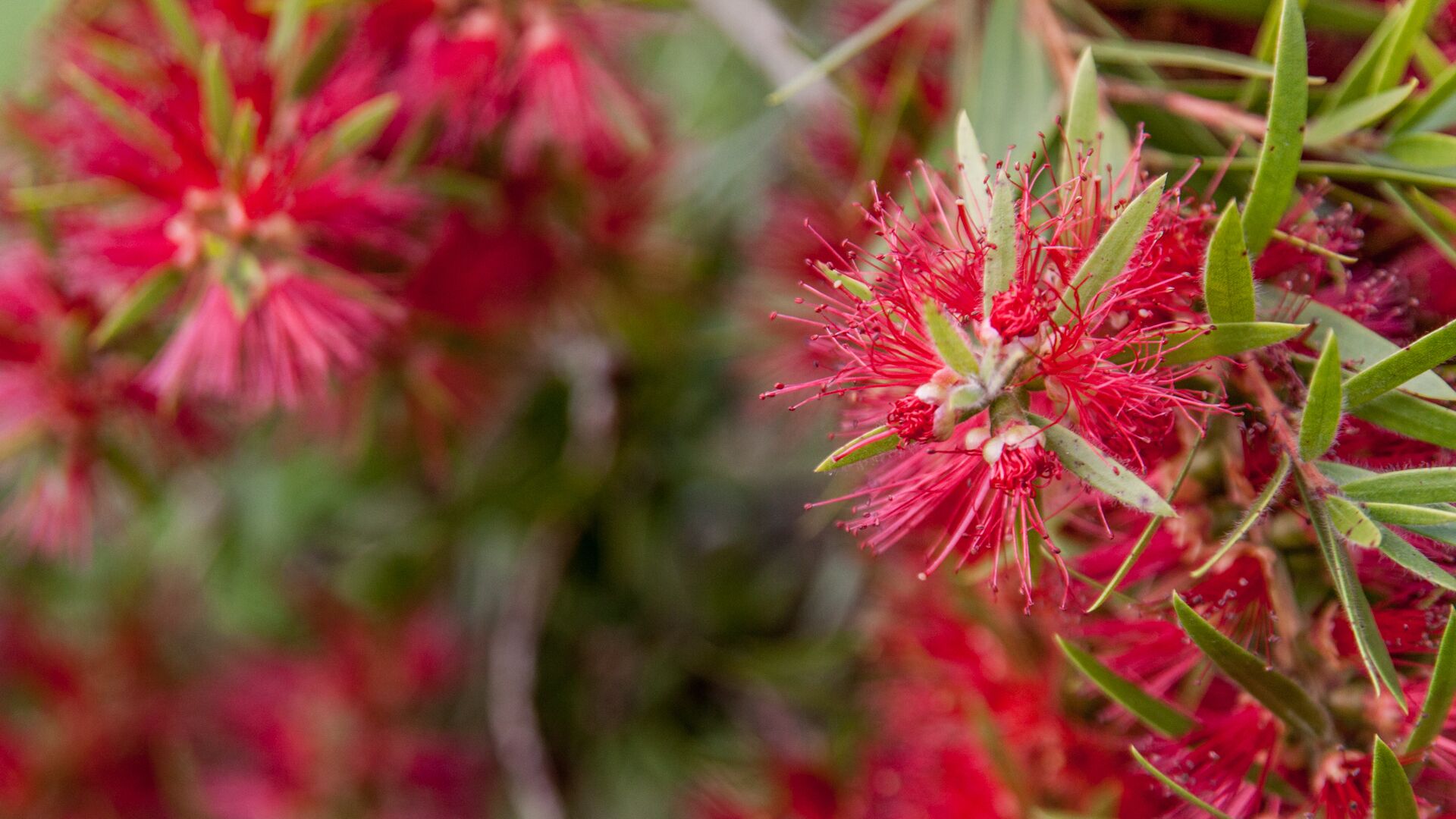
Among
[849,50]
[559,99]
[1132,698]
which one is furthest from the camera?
[559,99]

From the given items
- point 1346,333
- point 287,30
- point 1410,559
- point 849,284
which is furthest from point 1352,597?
point 287,30

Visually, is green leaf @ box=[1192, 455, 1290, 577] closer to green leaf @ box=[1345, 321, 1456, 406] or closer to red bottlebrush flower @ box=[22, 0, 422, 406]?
green leaf @ box=[1345, 321, 1456, 406]

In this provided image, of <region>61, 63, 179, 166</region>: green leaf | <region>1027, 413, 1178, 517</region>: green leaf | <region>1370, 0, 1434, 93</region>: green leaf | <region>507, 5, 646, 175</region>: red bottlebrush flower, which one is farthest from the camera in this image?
<region>507, 5, 646, 175</region>: red bottlebrush flower

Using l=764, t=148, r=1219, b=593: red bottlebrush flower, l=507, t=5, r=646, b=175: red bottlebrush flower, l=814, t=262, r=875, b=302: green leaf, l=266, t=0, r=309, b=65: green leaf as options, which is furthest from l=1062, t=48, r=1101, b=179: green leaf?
l=266, t=0, r=309, b=65: green leaf

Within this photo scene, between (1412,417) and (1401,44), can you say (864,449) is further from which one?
(1401,44)

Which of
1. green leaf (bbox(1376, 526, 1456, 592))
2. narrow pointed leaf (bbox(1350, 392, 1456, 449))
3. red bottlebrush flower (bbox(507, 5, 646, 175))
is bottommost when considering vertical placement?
green leaf (bbox(1376, 526, 1456, 592))

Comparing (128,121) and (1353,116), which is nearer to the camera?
(1353,116)

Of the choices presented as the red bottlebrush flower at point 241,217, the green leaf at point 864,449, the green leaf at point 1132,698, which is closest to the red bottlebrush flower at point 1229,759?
the green leaf at point 1132,698

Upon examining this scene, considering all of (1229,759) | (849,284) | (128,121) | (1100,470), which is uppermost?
(128,121)
